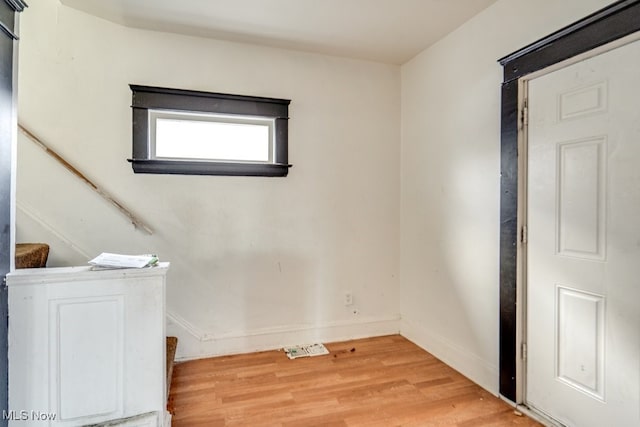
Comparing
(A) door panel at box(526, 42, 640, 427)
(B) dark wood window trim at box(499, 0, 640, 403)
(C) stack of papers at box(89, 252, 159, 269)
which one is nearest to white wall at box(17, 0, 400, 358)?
(C) stack of papers at box(89, 252, 159, 269)

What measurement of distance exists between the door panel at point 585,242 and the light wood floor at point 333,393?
401mm

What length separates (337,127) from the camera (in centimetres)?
303

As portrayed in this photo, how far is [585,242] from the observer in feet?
5.61

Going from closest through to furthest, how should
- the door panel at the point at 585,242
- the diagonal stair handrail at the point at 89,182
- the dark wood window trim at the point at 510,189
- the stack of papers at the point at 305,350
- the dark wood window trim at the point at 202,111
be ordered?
the door panel at the point at 585,242 < the dark wood window trim at the point at 510,189 < the diagonal stair handrail at the point at 89,182 < the dark wood window trim at the point at 202,111 < the stack of papers at the point at 305,350

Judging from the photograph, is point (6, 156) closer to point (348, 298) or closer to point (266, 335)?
point (266, 335)

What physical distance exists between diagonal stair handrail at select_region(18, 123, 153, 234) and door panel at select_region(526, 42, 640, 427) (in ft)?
8.64

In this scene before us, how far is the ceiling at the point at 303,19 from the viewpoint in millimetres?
2229

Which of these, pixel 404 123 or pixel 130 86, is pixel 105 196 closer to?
pixel 130 86

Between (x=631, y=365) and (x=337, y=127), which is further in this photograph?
(x=337, y=127)

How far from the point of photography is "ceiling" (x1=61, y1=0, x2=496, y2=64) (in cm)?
223

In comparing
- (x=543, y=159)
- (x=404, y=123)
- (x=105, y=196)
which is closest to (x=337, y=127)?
(x=404, y=123)

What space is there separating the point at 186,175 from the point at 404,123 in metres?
1.98

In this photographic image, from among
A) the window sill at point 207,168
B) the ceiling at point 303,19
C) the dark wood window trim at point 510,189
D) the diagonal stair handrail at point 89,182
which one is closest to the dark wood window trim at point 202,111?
the window sill at point 207,168

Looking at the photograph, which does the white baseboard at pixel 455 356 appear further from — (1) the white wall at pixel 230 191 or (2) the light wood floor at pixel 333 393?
(1) the white wall at pixel 230 191
